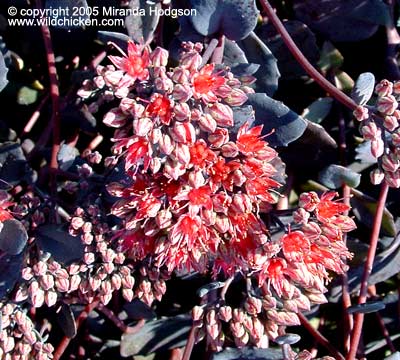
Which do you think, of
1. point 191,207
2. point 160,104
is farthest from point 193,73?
point 191,207

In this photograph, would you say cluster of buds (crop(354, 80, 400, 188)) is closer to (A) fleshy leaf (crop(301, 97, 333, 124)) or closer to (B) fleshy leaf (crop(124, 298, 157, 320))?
(A) fleshy leaf (crop(301, 97, 333, 124))

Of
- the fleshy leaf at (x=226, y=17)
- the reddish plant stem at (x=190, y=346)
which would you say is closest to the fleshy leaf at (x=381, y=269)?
the reddish plant stem at (x=190, y=346)

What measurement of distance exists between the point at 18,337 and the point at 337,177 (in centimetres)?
76

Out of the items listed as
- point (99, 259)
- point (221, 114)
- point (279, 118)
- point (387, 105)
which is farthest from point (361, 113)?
point (99, 259)

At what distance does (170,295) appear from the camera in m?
1.73

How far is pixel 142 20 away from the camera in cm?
146

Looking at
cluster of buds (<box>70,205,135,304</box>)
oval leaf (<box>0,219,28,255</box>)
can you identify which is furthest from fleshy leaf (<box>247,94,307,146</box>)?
oval leaf (<box>0,219,28,255</box>)

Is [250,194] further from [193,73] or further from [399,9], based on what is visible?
[399,9]

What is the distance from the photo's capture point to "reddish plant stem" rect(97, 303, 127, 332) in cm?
154

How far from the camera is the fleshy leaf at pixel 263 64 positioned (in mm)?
1461

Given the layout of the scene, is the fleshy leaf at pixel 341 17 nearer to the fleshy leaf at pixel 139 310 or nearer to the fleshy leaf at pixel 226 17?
the fleshy leaf at pixel 226 17

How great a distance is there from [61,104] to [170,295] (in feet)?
1.78

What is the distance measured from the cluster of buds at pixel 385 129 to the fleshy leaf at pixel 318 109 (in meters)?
0.27

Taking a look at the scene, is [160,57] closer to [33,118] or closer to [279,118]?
[279,118]
